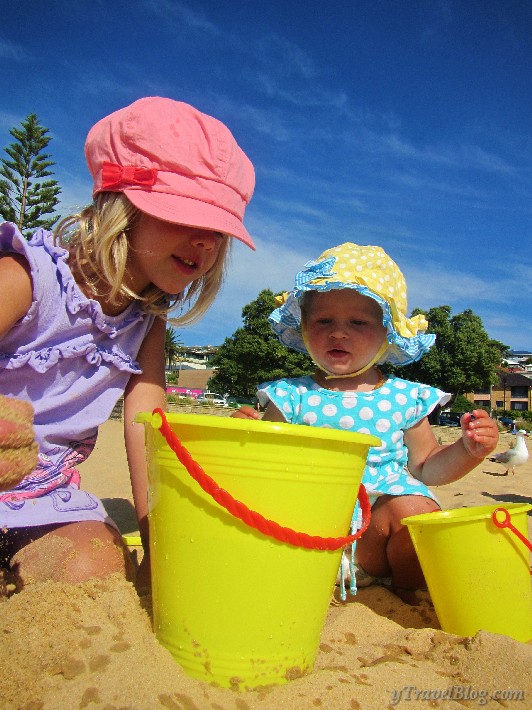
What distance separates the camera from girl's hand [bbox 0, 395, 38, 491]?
0.97m

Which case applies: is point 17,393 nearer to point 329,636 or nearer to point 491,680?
point 329,636

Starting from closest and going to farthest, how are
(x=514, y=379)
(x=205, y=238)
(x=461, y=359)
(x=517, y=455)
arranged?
1. (x=205, y=238)
2. (x=517, y=455)
3. (x=461, y=359)
4. (x=514, y=379)

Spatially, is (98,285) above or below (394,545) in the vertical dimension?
above

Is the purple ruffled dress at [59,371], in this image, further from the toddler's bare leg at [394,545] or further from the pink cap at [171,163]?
the toddler's bare leg at [394,545]

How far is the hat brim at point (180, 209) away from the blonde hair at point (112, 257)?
0.09 metres

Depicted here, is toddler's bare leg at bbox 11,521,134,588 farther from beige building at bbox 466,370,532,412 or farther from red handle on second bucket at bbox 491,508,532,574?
beige building at bbox 466,370,532,412

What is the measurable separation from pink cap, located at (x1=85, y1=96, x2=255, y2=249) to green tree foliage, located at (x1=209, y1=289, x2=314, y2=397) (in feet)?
89.6

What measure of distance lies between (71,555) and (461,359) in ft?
96.2

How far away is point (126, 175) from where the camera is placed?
5.50 feet

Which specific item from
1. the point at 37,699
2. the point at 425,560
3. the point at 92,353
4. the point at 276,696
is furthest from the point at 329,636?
the point at 92,353

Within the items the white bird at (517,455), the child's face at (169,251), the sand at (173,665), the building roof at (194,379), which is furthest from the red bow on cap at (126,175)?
the building roof at (194,379)

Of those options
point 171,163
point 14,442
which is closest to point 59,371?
point 171,163

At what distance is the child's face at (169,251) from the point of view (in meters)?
1.73

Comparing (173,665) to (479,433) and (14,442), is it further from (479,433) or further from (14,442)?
(479,433)
